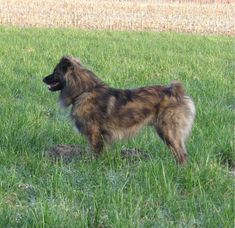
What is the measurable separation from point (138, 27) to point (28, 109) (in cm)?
1893

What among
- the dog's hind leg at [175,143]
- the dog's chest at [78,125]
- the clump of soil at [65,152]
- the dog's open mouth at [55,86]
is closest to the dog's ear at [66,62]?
the dog's open mouth at [55,86]

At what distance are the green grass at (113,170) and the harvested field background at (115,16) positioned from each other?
47.5 ft

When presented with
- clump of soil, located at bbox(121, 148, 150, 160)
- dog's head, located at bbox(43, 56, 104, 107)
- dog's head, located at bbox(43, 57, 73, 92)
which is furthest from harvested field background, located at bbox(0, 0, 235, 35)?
clump of soil, located at bbox(121, 148, 150, 160)

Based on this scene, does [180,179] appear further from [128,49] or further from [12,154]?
[128,49]

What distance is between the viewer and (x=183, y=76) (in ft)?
34.3

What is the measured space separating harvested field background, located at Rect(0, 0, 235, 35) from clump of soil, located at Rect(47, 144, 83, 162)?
59.0 feet

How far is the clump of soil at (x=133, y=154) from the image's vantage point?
532cm

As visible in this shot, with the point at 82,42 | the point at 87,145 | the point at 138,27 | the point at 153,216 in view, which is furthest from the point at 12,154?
the point at 138,27

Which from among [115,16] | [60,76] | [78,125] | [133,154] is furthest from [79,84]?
[115,16]

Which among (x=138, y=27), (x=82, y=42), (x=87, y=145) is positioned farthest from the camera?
(x=138, y=27)

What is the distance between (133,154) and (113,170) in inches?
25.4

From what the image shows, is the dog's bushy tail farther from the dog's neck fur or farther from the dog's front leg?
the dog's neck fur

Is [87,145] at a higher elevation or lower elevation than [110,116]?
lower

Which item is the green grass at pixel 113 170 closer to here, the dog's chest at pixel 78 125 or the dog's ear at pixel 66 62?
the dog's chest at pixel 78 125
